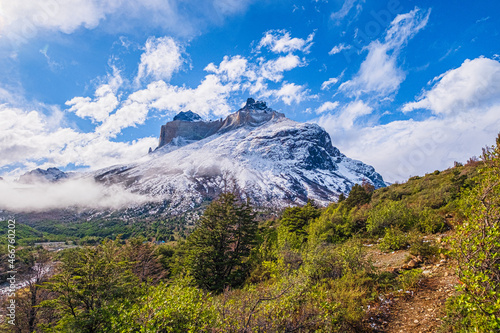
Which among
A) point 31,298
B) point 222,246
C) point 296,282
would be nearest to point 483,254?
point 296,282

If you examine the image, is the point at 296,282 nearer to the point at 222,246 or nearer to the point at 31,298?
the point at 222,246

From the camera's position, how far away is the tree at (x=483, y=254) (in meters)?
3.94

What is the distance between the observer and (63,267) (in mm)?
11031

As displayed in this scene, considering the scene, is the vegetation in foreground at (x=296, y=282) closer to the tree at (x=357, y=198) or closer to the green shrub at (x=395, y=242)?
the green shrub at (x=395, y=242)

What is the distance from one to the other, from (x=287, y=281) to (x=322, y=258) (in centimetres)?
404

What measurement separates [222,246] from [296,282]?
15.2 m

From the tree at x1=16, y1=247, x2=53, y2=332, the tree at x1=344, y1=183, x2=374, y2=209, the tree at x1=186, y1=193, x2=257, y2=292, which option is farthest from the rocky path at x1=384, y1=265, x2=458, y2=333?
the tree at x1=16, y1=247, x2=53, y2=332

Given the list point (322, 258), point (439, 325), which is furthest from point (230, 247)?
point (439, 325)

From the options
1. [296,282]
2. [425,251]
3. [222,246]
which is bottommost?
[425,251]

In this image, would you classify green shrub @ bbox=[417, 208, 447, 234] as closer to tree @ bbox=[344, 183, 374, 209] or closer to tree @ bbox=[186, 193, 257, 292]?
tree @ bbox=[344, 183, 374, 209]

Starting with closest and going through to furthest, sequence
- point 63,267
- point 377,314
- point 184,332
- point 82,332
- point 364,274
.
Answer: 1. point 184,332
2. point 377,314
3. point 82,332
4. point 364,274
5. point 63,267

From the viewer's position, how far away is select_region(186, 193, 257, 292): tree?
66.6 ft

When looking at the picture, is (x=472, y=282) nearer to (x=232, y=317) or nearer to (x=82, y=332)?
(x=232, y=317)

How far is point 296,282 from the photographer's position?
24.9ft
